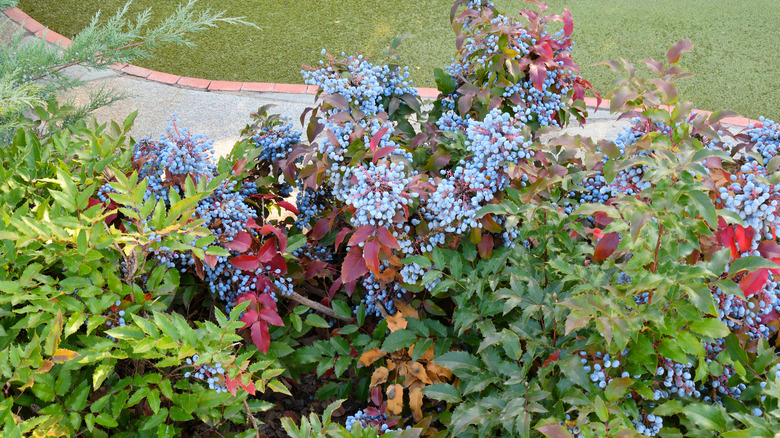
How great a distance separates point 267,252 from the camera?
196 centimetres

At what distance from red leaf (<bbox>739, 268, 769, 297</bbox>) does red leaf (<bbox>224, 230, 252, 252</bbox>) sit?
1.42 meters

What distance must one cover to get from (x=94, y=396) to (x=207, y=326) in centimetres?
69

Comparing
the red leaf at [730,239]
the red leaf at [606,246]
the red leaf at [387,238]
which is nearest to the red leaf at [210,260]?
the red leaf at [387,238]

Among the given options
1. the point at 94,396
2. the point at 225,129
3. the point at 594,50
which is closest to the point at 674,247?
the point at 94,396

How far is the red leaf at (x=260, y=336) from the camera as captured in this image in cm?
185

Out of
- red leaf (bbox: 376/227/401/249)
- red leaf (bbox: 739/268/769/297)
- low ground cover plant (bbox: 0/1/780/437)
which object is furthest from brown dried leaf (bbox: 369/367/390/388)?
red leaf (bbox: 739/268/769/297)

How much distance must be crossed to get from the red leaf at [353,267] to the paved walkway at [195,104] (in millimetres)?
2503

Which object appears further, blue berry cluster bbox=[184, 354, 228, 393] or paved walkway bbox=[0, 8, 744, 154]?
paved walkway bbox=[0, 8, 744, 154]

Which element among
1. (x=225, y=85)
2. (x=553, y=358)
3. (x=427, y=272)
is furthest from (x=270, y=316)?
(x=225, y=85)

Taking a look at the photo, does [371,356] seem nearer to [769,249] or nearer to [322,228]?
[322,228]

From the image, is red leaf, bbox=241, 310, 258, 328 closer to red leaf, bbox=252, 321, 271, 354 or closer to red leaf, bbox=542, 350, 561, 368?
red leaf, bbox=252, 321, 271, 354

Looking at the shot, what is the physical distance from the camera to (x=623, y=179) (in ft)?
5.87

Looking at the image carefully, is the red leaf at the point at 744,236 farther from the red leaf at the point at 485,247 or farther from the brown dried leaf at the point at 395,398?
the brown dried leaf at the point at 395,398

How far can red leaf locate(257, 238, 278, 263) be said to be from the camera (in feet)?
6.39
